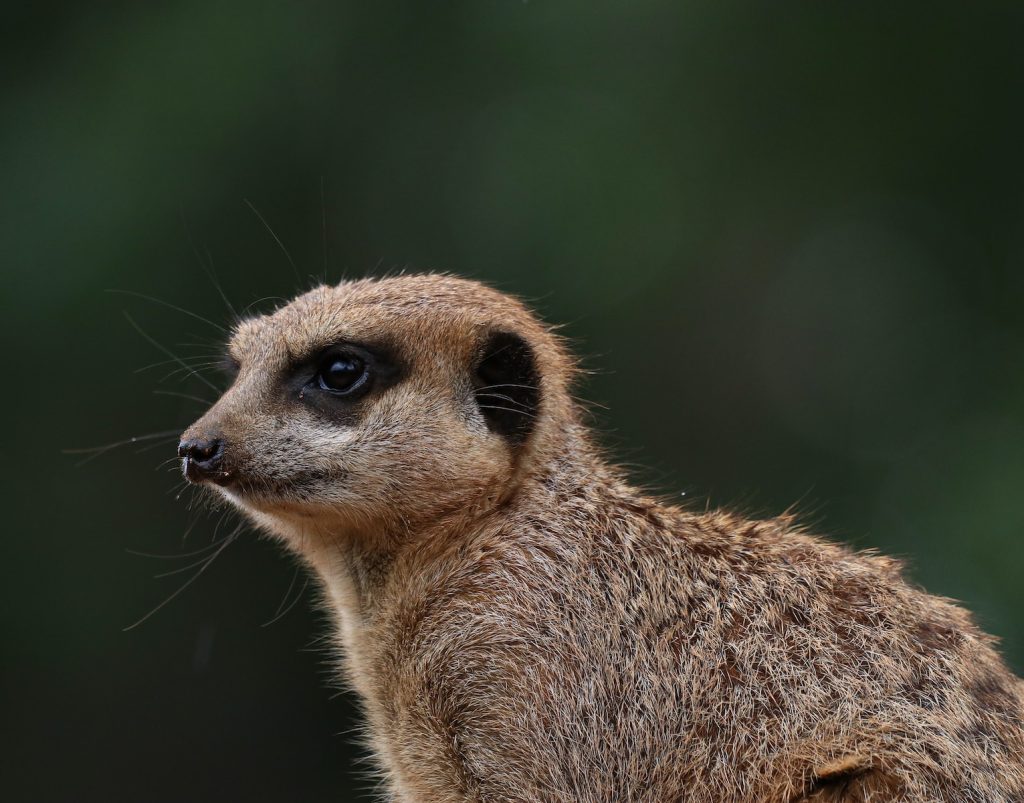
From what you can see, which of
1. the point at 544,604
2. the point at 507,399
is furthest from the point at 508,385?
Result: the point at 544,604

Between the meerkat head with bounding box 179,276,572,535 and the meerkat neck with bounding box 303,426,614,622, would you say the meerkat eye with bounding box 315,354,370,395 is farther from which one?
the meerkat neck with bounding box 303,426,614,622

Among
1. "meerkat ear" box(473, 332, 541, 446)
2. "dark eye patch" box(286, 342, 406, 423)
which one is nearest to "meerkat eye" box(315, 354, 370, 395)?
"dark eye patch" box(286, 342, 406, 423)

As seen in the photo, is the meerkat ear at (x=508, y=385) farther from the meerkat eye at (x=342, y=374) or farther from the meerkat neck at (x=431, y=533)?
the meerkat eye at (x=342, y=374)

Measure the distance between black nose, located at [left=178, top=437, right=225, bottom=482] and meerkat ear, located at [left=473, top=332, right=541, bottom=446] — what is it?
857 millimetres

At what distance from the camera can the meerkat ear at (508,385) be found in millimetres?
4168

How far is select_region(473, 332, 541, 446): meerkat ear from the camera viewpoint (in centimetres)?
417

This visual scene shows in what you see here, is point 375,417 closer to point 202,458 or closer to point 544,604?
point 202,458

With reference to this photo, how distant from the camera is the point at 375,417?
4020 millimetres

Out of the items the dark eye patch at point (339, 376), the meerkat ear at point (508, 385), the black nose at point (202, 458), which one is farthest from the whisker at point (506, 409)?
the black nose at point (202, 458)

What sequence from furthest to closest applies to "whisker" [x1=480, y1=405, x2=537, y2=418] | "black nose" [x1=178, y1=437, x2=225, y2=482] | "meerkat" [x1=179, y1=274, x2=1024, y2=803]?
"whisker" [x1=480, y1=405, x2=537, y2=418] < "black nose" [x1=178, y1=437, x2=225, y2=482] < "meerkat" [x1=179, y1=274, x2=1024, y2=803]

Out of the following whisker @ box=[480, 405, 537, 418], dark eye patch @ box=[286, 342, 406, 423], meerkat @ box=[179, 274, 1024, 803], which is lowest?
meerkat @ box=[179, 274, 1024, 803]

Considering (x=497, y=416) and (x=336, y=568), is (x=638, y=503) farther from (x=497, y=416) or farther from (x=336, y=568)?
(x=336, y=568)

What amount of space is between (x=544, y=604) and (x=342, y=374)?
97cm

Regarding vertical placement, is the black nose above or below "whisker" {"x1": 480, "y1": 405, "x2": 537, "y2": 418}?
below
